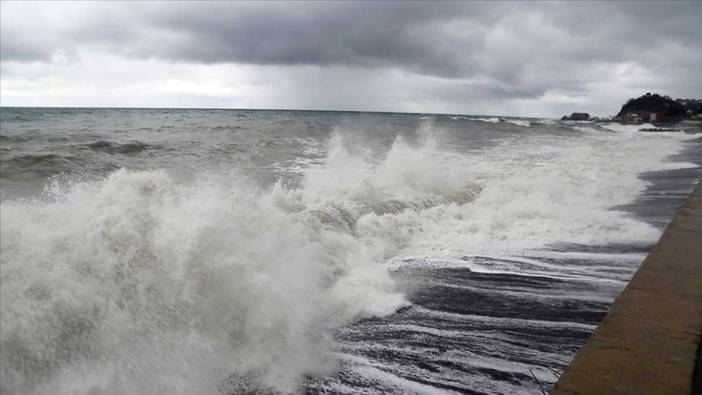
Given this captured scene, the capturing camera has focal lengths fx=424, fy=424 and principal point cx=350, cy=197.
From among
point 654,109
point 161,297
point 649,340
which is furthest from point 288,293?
point 654,109

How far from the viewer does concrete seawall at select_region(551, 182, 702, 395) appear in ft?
6.54

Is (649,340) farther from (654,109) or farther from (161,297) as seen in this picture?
(654,109)

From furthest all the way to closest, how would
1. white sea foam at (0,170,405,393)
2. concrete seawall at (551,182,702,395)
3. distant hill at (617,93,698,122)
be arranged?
distant hill at (617,93,698,122) → white sea foam at (0,170,405,393) → concrete seawall at (551,182,702,395)

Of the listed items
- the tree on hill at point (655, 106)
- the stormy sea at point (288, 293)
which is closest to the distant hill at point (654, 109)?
the tree on hill at point (655, 106)

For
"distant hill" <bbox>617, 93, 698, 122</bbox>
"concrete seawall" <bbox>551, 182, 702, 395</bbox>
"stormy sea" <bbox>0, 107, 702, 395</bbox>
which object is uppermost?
"distant hill" <bbox>617, 93, 698, 122</bbox>

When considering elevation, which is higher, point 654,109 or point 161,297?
point 654,109

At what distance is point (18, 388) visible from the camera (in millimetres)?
2635

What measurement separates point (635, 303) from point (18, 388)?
3972mm

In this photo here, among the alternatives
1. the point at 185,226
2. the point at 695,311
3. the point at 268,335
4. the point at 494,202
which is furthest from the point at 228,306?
the point at 494,202

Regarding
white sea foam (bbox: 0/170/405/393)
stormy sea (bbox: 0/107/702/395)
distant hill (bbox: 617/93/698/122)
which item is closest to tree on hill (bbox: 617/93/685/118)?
distant hill (bbox: 617/93/698/122)

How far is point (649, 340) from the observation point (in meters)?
2.36

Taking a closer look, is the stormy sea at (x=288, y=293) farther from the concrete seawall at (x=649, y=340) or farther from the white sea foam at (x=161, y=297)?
the concrete seawall at (x=649, y=340)

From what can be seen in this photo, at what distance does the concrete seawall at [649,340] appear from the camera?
1.99 m

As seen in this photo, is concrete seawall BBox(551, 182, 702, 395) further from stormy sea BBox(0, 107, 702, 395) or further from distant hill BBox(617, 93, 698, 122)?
distant hill BBox(617, 93, 698, 122)
